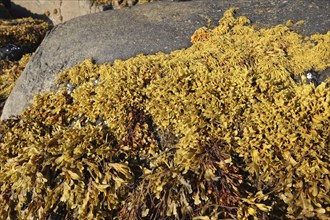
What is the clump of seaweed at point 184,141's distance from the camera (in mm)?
3496

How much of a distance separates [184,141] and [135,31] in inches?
109

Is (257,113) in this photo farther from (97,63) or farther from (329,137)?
(97,63)

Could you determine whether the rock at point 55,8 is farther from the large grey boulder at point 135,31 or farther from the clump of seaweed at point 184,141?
the clump of seaweed at point 184,141

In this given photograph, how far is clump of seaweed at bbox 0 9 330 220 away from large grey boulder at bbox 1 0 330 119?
0.57 meters

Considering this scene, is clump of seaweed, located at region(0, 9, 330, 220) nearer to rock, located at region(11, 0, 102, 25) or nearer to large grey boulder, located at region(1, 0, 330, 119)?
large grey boulder, located at region(1, 0, 330, 119)

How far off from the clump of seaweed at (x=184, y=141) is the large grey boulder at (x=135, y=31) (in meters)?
0.57

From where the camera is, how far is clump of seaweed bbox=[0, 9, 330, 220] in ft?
11.5

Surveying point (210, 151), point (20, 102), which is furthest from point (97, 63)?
point (210, 151)

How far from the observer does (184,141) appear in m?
3.89

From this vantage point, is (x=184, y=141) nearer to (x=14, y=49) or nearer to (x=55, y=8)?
(x=14, y=49)

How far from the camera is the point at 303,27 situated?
5086 mm

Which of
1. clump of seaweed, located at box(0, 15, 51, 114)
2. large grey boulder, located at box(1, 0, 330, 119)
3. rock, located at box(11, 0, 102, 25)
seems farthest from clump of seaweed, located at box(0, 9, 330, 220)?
rock, located at box(11, 0, 102, 25)

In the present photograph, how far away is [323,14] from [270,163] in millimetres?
2991

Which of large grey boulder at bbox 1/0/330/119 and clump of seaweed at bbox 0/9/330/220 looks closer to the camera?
clump of seaweed at bbox 0/9/330/220
